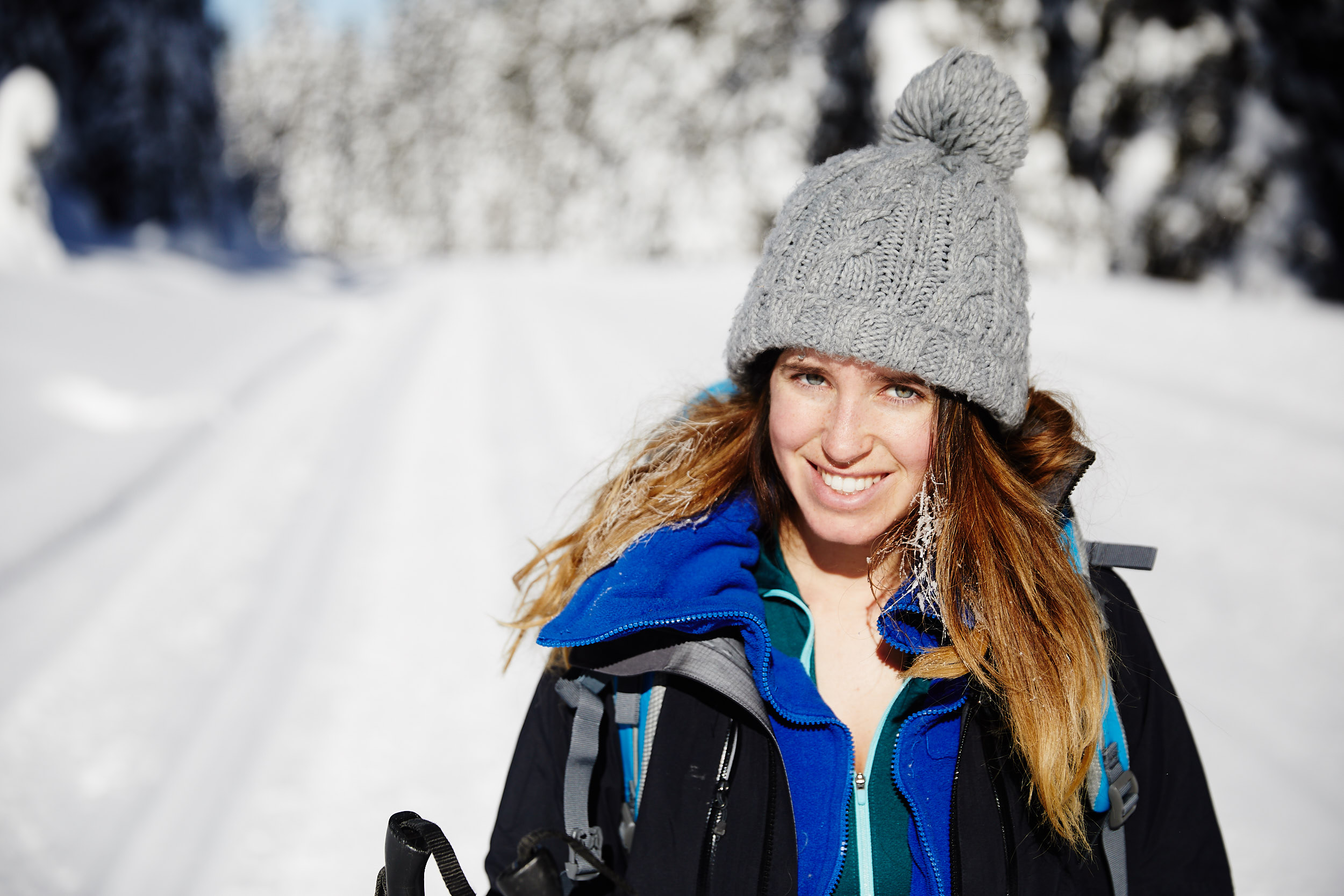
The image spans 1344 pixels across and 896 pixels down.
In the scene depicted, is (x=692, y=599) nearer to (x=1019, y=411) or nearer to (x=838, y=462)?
(x=838, y=462)

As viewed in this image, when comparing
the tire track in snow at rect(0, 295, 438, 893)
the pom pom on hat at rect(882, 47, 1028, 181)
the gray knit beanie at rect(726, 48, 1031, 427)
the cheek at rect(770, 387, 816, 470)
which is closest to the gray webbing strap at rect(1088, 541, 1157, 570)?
the gray knit beanie at rect(726, 48, 1031, 427)

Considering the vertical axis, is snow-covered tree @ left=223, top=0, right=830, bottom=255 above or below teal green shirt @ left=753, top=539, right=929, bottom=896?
above

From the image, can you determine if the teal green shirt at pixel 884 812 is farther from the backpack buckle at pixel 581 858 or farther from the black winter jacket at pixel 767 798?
the backpack buckle at pixel 581 858

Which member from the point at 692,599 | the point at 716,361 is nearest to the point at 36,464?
the point at 716,361

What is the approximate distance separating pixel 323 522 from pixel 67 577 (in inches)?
49.9

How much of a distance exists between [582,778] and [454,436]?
18.3 feet

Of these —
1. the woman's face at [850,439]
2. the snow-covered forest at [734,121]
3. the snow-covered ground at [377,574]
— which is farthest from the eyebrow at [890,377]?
the snow-covered forest at [734,121]

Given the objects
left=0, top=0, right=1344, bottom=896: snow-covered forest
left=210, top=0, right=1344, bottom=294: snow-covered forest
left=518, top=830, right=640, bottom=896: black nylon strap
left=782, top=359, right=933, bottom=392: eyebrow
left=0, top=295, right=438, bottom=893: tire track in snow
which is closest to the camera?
left=518, top=830, right=640, bottom=896: black nylon strap

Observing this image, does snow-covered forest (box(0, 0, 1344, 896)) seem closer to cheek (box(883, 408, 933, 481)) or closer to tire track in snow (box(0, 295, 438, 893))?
tire track in snow (box(0, 295, 438, 893))

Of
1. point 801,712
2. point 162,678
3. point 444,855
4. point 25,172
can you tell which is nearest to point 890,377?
point 801,712

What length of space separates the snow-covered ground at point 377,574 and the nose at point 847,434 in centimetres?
54

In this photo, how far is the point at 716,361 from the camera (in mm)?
6957

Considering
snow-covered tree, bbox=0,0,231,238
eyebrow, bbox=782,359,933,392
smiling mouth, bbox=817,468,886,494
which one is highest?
snow-covered tree, bbox=0,0,231,238

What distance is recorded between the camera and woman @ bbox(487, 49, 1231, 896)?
4.29 ft
